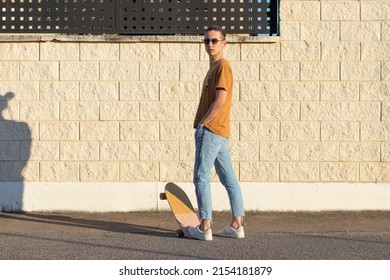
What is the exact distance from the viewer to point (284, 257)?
6.17m

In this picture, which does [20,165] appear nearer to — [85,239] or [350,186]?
[85,239]

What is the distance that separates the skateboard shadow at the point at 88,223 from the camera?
7.86 metres

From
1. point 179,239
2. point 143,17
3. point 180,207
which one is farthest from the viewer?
point 143,17

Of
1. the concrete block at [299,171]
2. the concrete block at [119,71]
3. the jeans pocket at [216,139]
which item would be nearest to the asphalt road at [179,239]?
the concrete block at [299,171]

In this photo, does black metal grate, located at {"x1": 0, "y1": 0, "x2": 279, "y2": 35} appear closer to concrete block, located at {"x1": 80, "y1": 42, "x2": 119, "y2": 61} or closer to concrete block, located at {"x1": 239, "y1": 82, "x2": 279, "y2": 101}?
concrete block, located at {"x1": 80, "y1": 42, "x2": 119, "y2": 61}

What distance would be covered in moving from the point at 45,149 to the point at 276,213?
3.02 m

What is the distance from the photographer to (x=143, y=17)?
9531 millimetres

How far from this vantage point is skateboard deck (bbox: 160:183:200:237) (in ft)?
24.4

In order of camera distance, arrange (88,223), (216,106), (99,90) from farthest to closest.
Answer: (99,90) → (88,223) → (216,106)

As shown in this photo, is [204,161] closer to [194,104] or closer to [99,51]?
[194,104]

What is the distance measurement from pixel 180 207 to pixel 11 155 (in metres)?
2.86

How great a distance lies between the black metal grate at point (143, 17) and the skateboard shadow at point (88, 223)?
2380 millimetres

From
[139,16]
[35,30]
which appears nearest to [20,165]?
[35,30]

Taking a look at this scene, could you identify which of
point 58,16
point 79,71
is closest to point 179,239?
point 79,71
